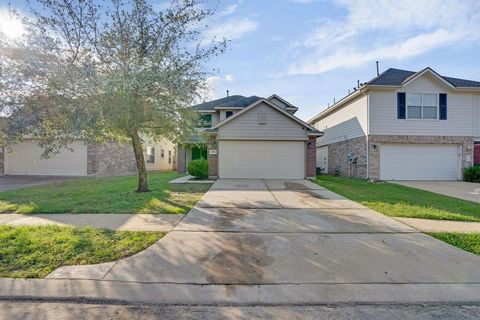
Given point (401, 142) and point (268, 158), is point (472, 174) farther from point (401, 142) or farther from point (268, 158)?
point (268, 158)

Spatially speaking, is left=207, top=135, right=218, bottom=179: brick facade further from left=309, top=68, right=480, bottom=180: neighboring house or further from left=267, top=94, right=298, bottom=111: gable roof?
left=309, top=68, right=480, bottom=180: neighboring house

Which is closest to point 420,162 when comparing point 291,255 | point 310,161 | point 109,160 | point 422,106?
point 422,106

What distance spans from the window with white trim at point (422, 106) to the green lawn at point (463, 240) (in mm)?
11540

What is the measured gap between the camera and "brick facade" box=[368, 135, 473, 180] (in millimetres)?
14719

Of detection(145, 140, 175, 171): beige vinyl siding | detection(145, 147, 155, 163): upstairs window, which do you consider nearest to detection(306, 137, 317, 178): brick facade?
detection(145, 140, 175, 171): beige vinyl siding

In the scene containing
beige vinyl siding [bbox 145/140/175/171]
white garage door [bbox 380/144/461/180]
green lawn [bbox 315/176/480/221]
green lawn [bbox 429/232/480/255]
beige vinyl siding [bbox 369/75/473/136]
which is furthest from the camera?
beige vinyl siding [bbox 145/140/175/171]

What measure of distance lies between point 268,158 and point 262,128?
5.76 feet

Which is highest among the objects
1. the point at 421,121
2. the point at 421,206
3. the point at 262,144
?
the point at 421,121

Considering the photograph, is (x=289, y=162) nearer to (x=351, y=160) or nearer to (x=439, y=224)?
(x=351, y=160)

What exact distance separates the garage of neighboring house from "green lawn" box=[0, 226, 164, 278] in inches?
400

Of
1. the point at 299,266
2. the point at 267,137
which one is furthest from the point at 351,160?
the point at 299,266

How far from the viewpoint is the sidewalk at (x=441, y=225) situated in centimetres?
563

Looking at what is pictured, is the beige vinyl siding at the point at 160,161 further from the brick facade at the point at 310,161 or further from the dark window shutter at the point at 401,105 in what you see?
the dark window shutter at the point at 401,105

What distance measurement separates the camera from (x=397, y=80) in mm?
14836
